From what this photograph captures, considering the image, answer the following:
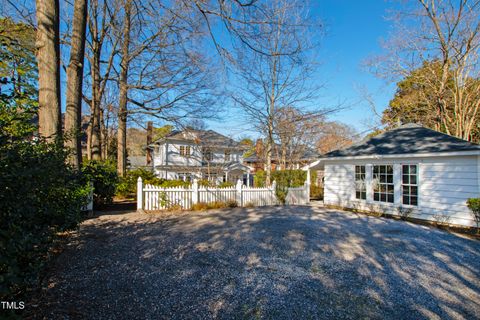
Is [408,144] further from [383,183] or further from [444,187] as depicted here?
[444,187]

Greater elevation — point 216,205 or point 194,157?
point 194,157

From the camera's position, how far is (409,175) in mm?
8719

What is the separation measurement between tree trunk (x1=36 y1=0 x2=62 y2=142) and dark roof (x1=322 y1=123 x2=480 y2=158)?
1007 cm

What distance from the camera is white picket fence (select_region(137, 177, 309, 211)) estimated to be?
8539mm

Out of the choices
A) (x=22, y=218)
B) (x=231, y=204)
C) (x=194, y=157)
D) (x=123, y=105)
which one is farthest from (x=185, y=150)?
(x=22, y=218)

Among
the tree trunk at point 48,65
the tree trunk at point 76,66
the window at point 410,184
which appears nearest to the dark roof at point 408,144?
the window at point 410,184

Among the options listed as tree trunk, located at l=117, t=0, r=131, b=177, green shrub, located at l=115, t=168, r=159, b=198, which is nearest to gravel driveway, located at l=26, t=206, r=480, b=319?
green shrub, located at l=115, t=168, r=159, b=198

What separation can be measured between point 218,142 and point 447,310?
2071cm

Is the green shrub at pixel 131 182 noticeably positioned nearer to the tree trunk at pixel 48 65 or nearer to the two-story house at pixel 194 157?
the tree trunk at pixel 48 65

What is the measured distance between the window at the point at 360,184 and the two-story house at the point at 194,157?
12253 mm

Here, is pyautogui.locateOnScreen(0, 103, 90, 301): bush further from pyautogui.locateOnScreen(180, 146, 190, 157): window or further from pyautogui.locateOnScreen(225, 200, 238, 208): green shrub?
pyautogui.locateOnScreen(180, 146, 190, 157): window

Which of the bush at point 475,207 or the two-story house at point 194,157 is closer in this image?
the bush at point 475,207

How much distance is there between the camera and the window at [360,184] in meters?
10.1

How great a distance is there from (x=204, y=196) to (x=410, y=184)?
294 inches
